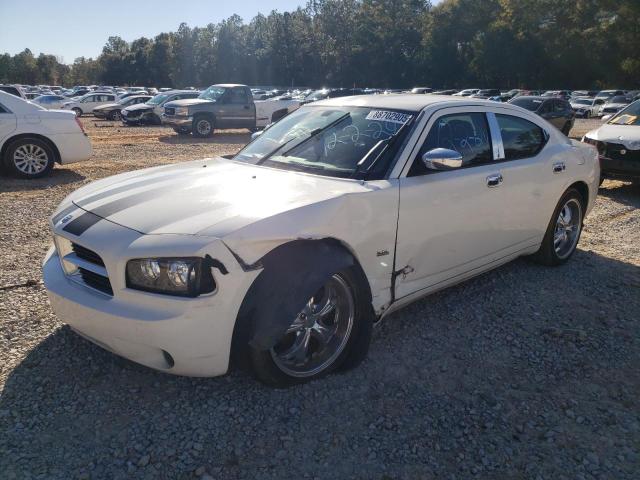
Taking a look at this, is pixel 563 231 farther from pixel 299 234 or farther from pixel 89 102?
pixel 89 102

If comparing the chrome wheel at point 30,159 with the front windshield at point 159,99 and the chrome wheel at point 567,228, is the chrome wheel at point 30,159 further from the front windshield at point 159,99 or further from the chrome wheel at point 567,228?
the front windshield at point 159,99

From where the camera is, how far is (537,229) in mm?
4680

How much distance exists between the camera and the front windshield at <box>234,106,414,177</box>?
3520 mm

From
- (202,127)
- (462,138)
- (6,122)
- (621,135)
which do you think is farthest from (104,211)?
(202,127)

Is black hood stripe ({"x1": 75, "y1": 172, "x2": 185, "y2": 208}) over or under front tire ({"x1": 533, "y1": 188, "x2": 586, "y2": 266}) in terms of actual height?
over

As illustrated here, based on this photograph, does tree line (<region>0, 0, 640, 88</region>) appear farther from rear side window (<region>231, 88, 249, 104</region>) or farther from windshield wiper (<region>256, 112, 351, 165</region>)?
windshield wiper (<region>256, 112, 351, 165</region>)

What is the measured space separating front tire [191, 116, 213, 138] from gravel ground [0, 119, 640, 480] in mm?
14193

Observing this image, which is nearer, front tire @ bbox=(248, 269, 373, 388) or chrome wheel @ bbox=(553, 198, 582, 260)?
front tire @ bbox=(248, 269, 373, 388)

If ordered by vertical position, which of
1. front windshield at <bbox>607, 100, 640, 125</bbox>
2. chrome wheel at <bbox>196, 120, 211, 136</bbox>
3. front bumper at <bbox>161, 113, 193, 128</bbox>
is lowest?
chrome wheel at <bbox>196, 120, 211, 136</bbox>

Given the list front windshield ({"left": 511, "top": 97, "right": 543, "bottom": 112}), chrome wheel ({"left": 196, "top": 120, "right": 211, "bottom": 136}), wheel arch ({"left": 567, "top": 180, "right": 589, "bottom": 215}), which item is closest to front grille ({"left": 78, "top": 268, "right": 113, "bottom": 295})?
wheel arch ({"left": 567, "top": 180, "right": 589, "bottom": 215})

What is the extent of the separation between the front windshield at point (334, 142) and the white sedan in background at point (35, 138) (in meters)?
6.23

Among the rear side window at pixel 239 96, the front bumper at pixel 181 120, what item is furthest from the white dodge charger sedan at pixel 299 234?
the rear side window at pixel 239 96


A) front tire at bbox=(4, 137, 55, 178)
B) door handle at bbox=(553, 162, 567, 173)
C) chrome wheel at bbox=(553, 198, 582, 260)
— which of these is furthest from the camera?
front tire at bbox=(4, 137, 55, 178)

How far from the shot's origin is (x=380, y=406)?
2867mm
